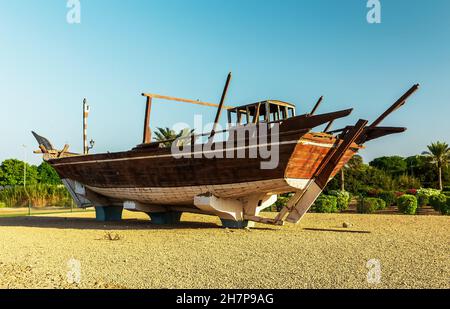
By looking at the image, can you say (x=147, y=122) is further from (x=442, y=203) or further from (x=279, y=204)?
(x=442, y=203)

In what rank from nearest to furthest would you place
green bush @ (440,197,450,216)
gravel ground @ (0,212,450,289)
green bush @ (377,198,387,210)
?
gravel ground @ (0,212,450,289)
green bush @ (440,197,450,216)
green bush @ (377,198,387,210)

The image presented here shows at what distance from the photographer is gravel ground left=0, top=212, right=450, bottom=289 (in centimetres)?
744

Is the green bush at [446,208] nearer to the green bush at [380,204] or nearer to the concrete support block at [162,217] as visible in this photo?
the green bush at [380,204]

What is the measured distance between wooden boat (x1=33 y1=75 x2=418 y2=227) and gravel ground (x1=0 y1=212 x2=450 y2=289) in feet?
4.29

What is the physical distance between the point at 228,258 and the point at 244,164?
187 inches

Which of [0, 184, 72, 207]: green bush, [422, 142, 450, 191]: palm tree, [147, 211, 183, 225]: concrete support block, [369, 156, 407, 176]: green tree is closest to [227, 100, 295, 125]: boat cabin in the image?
[147, 211, 183, 225]: concrete support block

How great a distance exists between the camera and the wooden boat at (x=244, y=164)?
525 inches

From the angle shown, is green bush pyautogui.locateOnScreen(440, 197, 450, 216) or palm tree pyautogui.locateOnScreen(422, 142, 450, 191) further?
palm tree pyautogui.locateOnScreen(422, 142, 450, 191)

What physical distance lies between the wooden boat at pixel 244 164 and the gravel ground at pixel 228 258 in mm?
1308

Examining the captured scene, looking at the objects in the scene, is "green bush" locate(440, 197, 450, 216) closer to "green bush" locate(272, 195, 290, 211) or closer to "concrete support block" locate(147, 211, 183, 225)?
"green bush" locate(272, 195, 290, 211)

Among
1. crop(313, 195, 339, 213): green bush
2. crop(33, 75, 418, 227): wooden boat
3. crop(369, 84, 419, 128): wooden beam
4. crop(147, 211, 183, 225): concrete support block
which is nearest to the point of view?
crop(369, 84, 419, 128): wooden beam

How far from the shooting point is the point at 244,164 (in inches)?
548

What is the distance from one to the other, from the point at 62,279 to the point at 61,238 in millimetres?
6838
